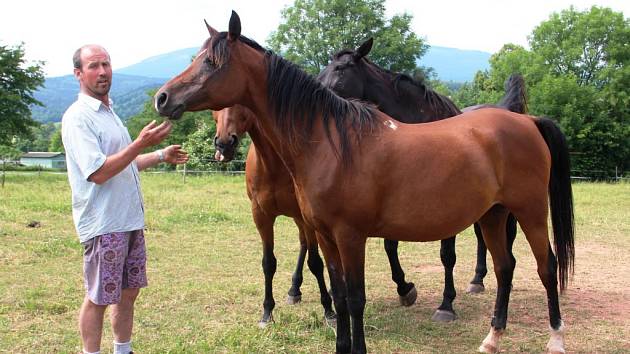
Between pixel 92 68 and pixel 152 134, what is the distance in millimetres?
498

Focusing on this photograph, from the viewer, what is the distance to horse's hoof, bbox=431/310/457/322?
16.4 feet

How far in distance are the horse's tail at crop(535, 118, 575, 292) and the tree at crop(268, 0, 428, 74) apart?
2952cm

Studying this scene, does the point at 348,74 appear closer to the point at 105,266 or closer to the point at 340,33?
the point at 105,266

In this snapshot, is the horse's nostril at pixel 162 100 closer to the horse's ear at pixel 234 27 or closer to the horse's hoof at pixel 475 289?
the horse's ear at pixel 234 27

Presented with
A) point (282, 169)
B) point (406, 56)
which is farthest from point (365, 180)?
point (406, 56)

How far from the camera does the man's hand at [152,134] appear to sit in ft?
9.51

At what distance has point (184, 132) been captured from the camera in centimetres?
Answer: 4997

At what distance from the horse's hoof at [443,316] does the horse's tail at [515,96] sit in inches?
111

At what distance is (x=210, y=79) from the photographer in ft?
10.7

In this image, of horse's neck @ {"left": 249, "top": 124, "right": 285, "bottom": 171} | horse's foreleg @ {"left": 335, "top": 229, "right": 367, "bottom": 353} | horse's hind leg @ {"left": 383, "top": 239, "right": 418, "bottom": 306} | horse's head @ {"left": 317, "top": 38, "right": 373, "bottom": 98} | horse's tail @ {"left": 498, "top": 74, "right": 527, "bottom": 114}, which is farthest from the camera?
horse's tail @ {"left": 498, "top": 74, "right": 527, "bottom": 114}

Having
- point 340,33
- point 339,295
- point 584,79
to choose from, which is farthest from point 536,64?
point 339,295

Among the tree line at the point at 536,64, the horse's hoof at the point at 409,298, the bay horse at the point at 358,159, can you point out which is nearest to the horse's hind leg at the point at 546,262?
the bay horse at the point at 358,159

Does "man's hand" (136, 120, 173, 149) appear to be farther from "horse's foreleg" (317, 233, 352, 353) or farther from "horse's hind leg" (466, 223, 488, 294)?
"horse's hind leg" (466, 223, 488, 294)

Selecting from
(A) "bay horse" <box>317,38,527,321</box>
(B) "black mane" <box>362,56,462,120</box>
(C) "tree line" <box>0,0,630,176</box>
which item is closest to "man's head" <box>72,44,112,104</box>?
(A) "bay horse" <box>317,38,527,321</box>
